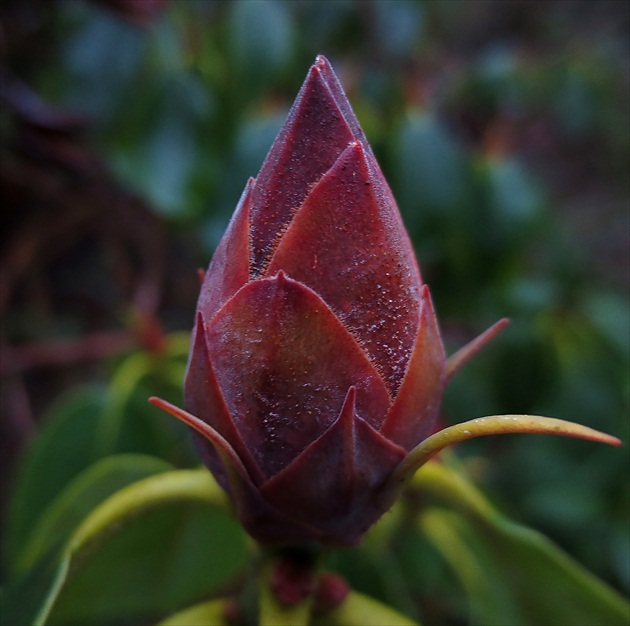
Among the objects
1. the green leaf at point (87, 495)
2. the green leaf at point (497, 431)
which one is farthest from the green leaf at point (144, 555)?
the green leaf at point (497, 431)

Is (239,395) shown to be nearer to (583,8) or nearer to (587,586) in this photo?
(587,586)

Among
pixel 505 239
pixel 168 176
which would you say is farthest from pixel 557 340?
pixel 168 176

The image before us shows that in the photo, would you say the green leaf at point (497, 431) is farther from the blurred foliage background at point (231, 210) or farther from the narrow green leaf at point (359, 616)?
the blurred foliage background at point (231, 210)

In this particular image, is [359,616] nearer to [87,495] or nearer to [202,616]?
[202,616]

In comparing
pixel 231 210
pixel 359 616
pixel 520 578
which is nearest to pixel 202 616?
pixel 359 616

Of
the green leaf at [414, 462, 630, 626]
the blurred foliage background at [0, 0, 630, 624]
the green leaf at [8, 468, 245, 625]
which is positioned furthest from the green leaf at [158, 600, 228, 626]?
the blurred foliage background at [0, 0, 630, 624]

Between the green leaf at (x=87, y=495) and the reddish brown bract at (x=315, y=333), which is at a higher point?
the reddish brown bract at (x=315, y=333)
